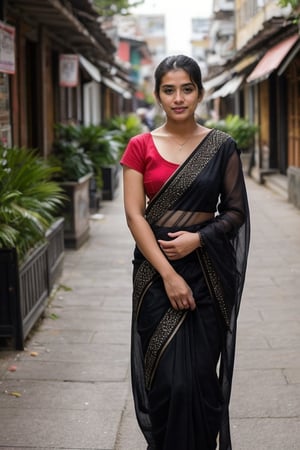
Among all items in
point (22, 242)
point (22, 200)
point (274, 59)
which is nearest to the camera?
point (22, 242)

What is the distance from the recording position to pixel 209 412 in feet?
11.3

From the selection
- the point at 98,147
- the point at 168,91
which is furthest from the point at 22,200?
the point at 98,147

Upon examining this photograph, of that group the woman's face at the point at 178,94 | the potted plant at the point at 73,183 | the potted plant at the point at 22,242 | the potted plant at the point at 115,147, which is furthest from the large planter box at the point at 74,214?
the woman's face at the point at 178,94

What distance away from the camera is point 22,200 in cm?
622

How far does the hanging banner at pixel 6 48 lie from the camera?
771 cm

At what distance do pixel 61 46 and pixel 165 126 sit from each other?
34.0 feet

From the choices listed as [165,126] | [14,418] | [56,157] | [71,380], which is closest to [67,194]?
[56,157]

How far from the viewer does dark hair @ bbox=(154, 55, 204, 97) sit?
3.42 metres

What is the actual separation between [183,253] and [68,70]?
9938 mm

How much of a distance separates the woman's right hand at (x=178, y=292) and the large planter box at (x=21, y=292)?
2.58m

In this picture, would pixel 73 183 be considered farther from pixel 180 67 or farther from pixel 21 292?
pixel 180 67

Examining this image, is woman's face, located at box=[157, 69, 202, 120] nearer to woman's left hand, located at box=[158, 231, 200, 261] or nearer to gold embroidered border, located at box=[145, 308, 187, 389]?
woman's left hand, located at box=[158, 231, 200, 261]

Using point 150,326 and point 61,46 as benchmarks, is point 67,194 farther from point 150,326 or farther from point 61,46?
point 150,326

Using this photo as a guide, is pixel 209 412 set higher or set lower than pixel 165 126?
lower
